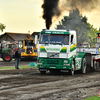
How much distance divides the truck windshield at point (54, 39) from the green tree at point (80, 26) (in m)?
79.0

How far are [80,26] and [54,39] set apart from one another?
3222 inches

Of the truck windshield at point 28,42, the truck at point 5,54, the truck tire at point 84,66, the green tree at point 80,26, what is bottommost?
the truck tire at point 84,66

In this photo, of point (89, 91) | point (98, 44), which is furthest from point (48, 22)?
point (89, 91)

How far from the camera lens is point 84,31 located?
98125 millimetres

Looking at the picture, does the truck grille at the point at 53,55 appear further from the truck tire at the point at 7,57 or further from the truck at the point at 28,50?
the truck at the point at 28,50

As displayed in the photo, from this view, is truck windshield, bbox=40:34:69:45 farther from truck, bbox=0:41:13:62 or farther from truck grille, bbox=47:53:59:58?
truck, bbox=0:41:13:62

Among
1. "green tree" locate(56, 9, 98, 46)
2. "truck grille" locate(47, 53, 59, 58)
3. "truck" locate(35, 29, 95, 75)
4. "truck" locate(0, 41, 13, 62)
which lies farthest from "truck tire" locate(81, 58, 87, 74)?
"green tree" locate(56, 9, 98, 46)

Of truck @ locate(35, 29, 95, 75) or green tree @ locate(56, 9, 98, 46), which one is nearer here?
truck @ locate(35, 29, 95, 75)

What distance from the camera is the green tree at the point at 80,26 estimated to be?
97875mm

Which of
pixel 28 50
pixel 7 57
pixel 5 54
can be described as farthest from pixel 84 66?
pixel 28 50

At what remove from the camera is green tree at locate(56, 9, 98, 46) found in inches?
3853

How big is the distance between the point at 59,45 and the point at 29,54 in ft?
64.9

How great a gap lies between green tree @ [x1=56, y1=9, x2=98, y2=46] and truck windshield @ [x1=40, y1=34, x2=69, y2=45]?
7902 cm

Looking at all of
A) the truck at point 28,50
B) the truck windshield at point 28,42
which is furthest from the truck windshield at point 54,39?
the truck windshield at point 28,42
